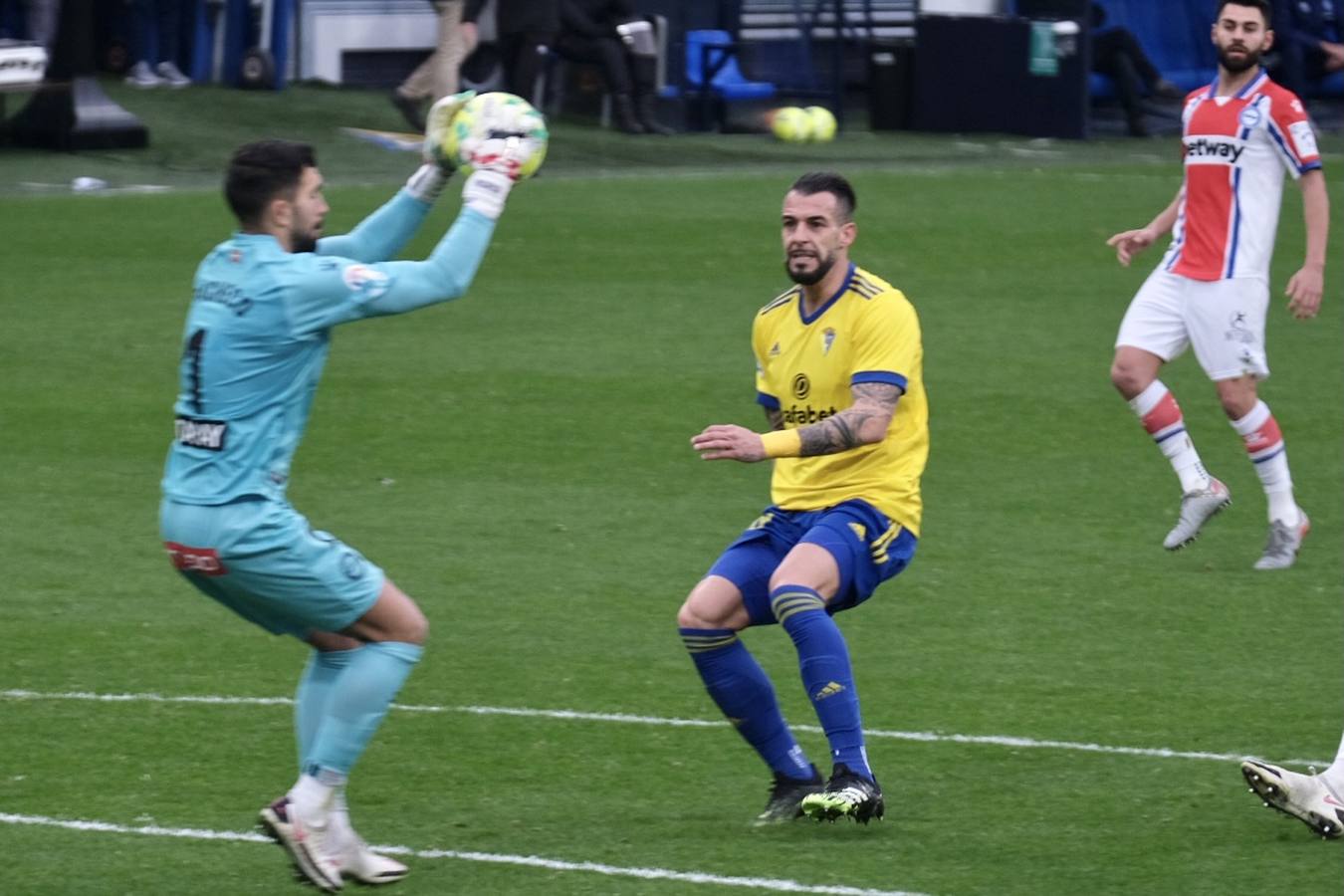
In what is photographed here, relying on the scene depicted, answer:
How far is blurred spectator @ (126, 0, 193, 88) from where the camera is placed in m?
25.8

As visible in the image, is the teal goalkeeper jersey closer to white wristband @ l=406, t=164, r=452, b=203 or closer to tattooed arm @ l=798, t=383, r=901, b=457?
white wristband @ l=406, t=164, r=452, b=203

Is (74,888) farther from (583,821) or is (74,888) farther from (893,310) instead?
(893,310)

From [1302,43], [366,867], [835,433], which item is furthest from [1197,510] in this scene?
[1302,43]

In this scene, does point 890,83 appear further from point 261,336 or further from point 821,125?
point 261,336

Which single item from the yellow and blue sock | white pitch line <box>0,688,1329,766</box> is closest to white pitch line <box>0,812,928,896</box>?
the yellow and blue sock

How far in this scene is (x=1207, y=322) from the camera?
1034 centimetres

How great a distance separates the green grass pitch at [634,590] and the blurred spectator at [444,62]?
2024mm

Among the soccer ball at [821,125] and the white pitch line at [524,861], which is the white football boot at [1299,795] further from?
the soccer ball at [821,125]

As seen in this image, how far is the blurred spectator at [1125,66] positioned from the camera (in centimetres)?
2714

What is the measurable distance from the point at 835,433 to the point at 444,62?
15938 millimetres

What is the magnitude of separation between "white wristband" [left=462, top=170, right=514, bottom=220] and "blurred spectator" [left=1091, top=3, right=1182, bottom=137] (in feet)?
71.8

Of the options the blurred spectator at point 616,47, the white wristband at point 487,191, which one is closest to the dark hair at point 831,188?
the white wristband at point 487,191

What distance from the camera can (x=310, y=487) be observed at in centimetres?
1192

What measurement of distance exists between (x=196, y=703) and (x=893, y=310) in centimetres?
289
